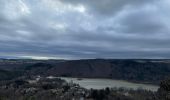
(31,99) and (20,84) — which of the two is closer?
(31,99)

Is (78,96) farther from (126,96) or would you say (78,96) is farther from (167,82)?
(167,82)

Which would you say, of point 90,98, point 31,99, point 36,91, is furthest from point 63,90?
point 31,99

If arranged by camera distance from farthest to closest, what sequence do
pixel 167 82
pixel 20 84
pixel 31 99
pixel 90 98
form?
pixel 20 84
pixel 90 98
pixel 31 99
pixel 167 82

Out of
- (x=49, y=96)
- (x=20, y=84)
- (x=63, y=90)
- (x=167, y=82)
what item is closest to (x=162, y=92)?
(x=167, y=82)

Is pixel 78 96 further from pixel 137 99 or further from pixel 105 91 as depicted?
pixel 137 99

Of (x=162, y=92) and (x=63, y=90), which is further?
(x=63, y=90)

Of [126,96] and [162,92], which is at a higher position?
[162,92]

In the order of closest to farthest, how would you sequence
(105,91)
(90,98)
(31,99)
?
1. (31,99)
2. (90,98)
3. (105,91)

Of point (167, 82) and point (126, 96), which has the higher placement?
point (167, 82)

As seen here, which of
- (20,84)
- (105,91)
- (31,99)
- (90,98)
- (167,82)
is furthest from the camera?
(20,84)
